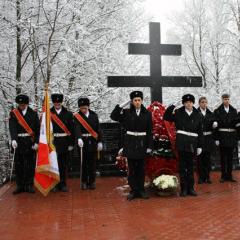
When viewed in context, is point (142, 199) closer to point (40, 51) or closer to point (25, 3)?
point (25, 3)

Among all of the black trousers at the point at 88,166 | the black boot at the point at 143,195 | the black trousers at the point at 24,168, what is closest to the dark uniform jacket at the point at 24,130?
the black trousers at the point at 24,168

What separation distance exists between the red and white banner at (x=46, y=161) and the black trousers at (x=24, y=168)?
1.68 feet

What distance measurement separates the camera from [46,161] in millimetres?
8055

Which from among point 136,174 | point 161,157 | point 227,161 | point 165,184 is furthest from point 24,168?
point 227,161

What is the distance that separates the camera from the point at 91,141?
8.66m

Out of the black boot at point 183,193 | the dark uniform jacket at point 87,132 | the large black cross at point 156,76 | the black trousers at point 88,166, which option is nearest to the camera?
the black boot at point 183,193

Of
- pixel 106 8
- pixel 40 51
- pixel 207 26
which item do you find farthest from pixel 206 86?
pixel 40 51

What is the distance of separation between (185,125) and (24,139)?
3224mm

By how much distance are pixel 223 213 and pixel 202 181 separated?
299 centimetres

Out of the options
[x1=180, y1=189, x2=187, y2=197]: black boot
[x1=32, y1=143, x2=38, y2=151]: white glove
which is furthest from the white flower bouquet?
[x1=32, y1=143, x2=38, y2=151]: white glove

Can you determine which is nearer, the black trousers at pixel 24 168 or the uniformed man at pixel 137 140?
the uniformed man at pixel 137 140

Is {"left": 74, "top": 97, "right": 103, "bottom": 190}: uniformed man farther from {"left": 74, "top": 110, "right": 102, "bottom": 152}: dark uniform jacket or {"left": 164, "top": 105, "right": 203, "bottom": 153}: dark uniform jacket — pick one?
{"left": 164, "top": 105, "right": 203, "bottom": 153}: dark uniform jacket

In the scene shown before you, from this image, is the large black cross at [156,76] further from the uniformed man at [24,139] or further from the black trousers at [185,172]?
the uniformed man at [24,139]

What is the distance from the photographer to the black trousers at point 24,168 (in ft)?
27.8
